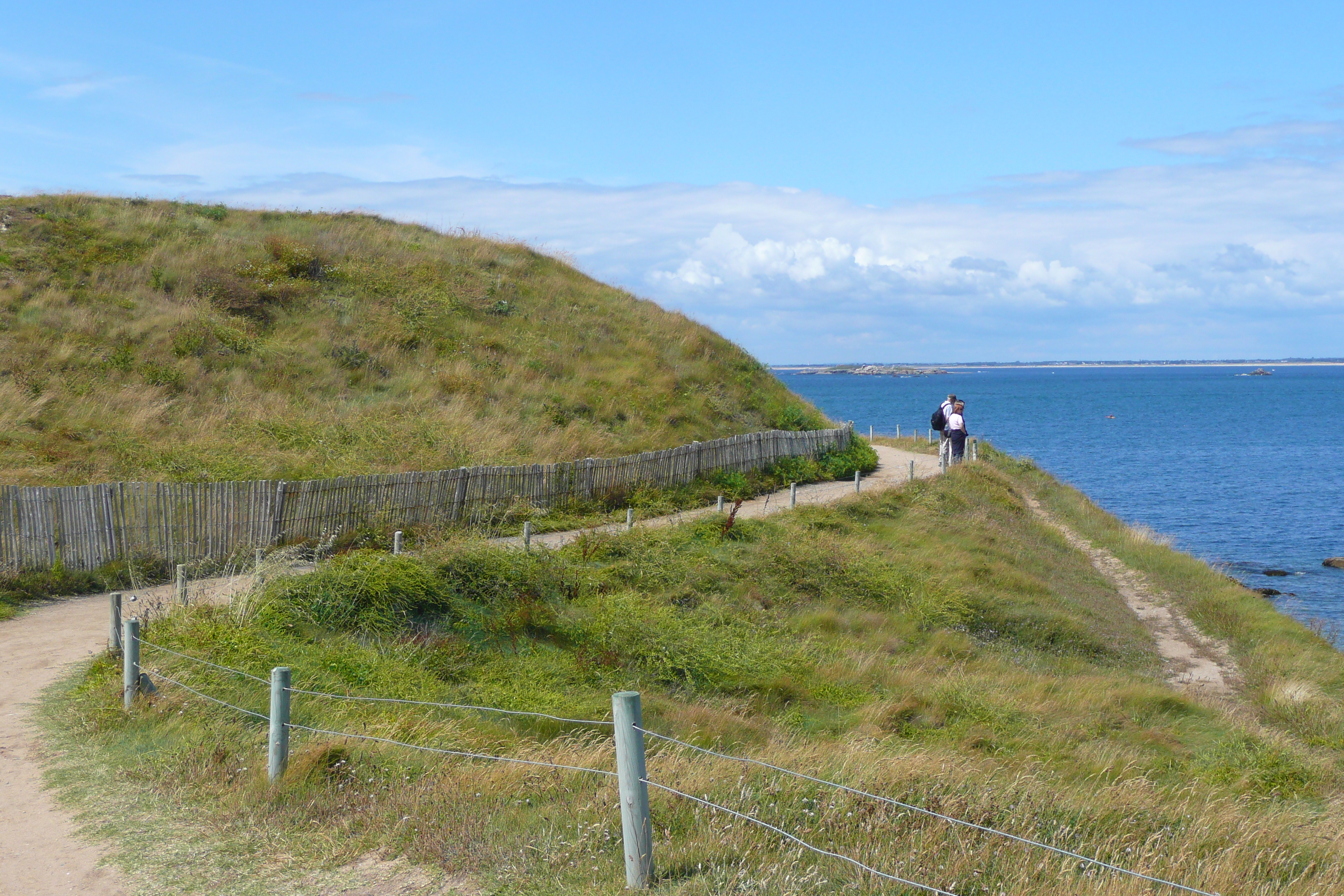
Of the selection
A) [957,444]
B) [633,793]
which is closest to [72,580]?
[633,793]

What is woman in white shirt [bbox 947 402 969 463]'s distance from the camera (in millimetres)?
30469

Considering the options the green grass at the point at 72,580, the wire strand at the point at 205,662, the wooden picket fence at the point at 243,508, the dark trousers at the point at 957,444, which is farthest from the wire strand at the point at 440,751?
the dark trousers at the point at 957,444

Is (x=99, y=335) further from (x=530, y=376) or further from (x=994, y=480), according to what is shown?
(x=994, y=480)

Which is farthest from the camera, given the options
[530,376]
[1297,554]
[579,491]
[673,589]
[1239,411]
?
[1239,411]

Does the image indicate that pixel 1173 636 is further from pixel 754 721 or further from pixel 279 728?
pixel 279 728

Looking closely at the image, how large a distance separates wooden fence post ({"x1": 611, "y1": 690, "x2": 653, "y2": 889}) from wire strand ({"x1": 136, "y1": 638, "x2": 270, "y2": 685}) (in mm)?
4691

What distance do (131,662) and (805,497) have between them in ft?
64.0

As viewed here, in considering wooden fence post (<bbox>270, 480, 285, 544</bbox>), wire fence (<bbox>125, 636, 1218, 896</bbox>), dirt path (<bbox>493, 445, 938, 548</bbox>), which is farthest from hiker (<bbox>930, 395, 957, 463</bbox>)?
wire fence (<bbox>125, 636, 1218, 896</bbox>)

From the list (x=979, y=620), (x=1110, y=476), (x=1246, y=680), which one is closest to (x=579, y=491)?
(x=979, y=620)

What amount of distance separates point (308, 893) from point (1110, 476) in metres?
56.1

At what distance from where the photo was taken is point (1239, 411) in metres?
122

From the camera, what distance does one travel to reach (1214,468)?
197 ft

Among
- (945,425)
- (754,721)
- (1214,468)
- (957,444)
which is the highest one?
(945,425)

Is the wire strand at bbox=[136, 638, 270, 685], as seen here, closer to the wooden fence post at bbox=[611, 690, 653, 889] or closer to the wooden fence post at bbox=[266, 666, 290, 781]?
the wooden fence post at bbox=[266, 666, 290, 781]
